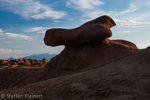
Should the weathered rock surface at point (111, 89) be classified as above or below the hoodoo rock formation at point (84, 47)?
below

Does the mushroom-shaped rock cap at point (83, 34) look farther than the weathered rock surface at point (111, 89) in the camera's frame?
Yes

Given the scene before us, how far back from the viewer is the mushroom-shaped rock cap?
689 cm

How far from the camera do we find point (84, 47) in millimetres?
7617

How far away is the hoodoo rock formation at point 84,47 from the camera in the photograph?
680cm

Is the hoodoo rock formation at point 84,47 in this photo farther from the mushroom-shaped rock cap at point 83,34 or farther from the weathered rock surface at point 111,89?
the weathered rock surface at point 111,89

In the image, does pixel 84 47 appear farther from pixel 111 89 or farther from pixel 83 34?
pixel 111 89

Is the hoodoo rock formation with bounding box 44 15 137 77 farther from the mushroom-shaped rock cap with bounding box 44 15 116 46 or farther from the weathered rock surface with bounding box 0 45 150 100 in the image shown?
the weathered rock surface with bounding box 0 45 150 100

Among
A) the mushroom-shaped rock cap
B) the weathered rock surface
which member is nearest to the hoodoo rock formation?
the mushroom-shaped rock cap

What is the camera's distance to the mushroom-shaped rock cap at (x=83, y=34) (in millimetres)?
6887

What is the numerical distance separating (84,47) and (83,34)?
0.92 meters

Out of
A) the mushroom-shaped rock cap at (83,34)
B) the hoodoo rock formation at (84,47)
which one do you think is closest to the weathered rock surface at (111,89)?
the hoodoo rock formation at (84,47)

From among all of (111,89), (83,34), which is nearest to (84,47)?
(83,34)

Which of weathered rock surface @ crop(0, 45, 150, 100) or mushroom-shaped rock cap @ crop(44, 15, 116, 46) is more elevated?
mushroom-shaped rock cap @ crop(44, 15, 116, 46)

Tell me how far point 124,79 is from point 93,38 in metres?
4.39
